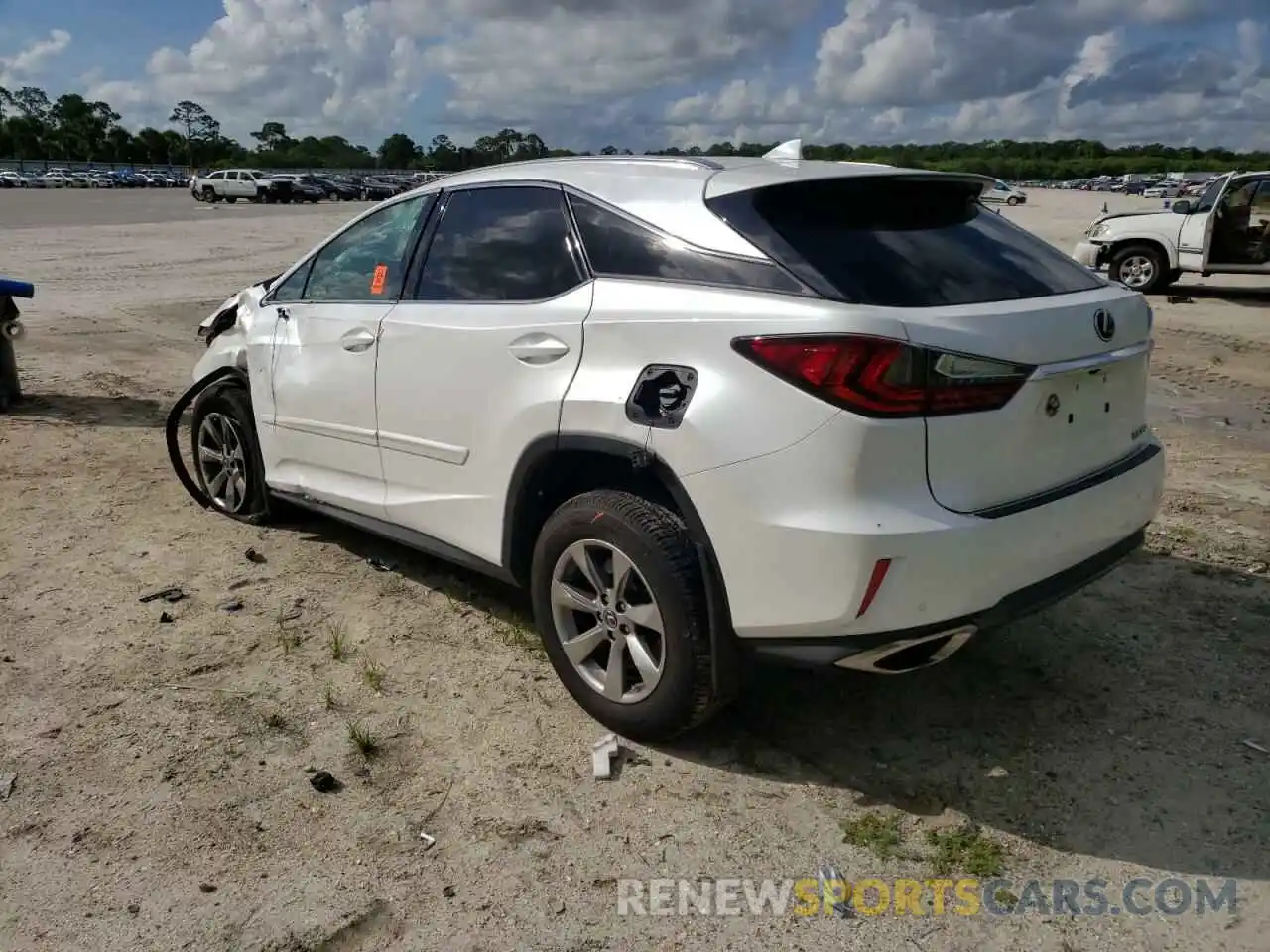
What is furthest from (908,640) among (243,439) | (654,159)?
(243,439)

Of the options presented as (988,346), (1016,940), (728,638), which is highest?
(988,346)

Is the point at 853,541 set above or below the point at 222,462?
above

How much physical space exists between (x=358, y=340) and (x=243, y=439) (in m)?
1.34

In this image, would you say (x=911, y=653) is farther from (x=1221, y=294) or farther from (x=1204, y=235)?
(x=1221, y=294)

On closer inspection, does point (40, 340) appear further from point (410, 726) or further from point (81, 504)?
point (410, 726)

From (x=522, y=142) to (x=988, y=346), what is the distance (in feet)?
16.1

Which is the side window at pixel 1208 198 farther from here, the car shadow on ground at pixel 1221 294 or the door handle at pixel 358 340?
the door handle at pixel 358 340

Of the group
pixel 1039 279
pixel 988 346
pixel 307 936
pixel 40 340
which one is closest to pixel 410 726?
pixel 307 936

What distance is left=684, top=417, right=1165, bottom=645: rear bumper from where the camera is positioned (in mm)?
2645

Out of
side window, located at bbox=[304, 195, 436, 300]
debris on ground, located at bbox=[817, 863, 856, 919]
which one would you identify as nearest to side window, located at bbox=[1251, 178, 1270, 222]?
side window, located at bbox=[304, 195, 436, 300]

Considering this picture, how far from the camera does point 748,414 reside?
9.07 feet

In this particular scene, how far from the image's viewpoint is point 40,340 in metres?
11.0

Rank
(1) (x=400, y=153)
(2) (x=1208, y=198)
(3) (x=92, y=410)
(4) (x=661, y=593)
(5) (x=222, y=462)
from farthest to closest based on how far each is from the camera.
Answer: (1) (x=400, y=153) < (2) (x=1208, y=198) < (3) (x=92, y=410) < (5) (x=222, y=462) < (4) (x=661, y=593)

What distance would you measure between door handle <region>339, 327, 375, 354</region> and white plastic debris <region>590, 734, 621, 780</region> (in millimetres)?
1837
